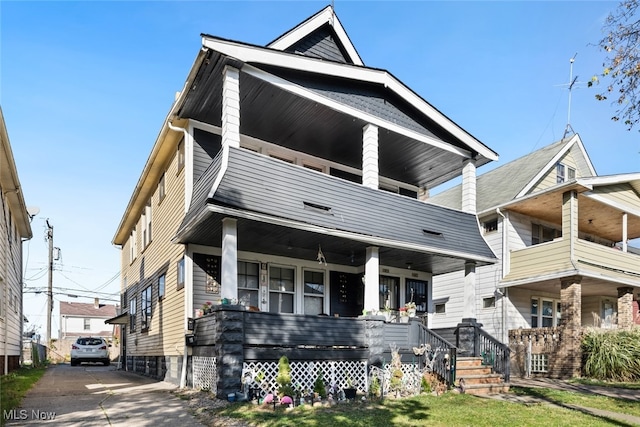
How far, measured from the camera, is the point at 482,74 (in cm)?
1410

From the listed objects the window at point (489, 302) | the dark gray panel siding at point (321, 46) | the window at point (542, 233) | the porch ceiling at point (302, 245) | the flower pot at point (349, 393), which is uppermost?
the dark gray panel siding at point (321, 46)

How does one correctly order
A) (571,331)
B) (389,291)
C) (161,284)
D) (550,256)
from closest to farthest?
(161,284) → (389,291) → (571,331) → (550,256)

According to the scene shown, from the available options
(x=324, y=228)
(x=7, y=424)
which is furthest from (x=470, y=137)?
(x=7, y=424)

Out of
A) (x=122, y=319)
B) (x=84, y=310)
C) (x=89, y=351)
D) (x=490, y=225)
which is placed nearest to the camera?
(x=490, y=225)

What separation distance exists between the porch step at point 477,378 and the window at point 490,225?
838cm

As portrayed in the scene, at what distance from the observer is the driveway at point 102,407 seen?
725cm

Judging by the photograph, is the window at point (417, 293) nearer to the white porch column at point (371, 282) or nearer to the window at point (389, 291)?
the window at point (389, 291)

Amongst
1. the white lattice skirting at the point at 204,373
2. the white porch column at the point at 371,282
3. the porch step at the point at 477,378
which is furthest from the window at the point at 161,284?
the porch step at the point at 477,378

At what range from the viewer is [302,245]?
1216 centimetres

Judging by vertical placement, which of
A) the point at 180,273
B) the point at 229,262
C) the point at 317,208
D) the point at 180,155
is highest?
the point at 180,155

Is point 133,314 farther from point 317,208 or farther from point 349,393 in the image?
point 349,393

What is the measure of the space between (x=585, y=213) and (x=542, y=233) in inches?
73.1

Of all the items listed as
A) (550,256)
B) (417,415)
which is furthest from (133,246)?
(550,256)

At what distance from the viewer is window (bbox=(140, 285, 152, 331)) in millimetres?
16109
